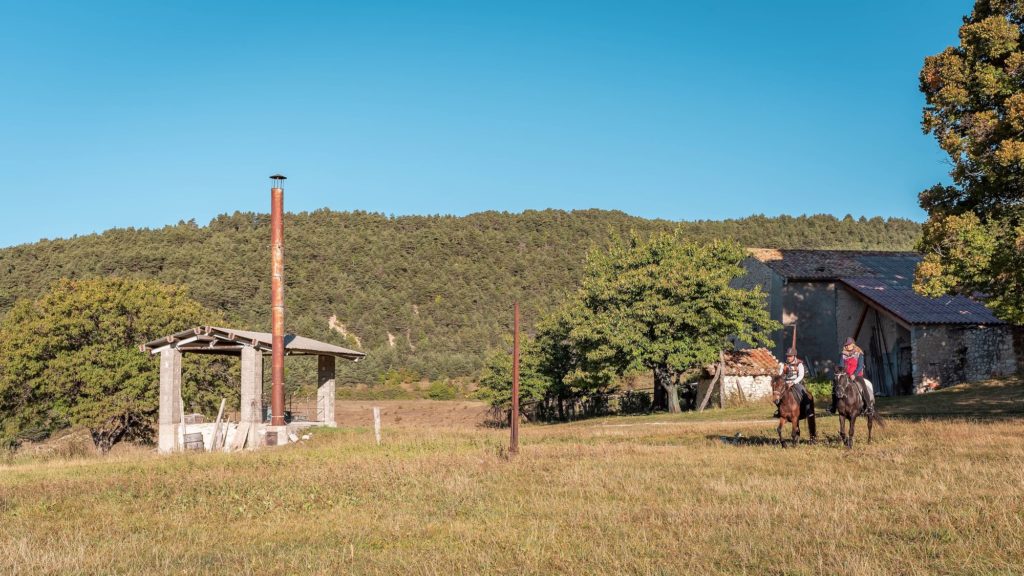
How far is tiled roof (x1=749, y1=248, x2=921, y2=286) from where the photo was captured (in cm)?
5028

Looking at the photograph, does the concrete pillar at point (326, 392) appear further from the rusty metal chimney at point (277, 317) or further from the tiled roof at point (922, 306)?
the tiled roof at point (922, 306)

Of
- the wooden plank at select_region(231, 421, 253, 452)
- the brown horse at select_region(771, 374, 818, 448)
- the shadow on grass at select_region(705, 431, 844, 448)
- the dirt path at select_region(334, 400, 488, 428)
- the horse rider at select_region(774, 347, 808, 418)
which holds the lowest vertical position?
the dirt path at select_region(334, 400, 488, 428)

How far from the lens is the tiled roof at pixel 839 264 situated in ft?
165

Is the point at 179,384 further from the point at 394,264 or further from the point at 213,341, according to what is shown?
the point at 394,264

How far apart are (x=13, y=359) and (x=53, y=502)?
31892 mm

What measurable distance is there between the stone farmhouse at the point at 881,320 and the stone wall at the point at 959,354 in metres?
0.05

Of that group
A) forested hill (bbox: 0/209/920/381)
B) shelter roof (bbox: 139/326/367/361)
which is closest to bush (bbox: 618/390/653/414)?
shelter roof (bbox: 139/326/367/361)

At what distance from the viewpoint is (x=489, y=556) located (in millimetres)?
9867

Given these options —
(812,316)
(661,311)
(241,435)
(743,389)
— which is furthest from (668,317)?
(241,435)

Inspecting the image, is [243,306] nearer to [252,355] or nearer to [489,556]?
[252,355]

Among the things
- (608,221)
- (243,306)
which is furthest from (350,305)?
(608,221)

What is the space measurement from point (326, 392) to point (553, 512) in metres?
26.9

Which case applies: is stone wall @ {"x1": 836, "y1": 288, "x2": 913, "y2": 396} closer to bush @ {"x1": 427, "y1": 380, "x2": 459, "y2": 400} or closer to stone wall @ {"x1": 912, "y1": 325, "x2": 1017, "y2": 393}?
stone wall @ {"x1": 912, "y1": 325, "x2": 1017, "y2": 393}

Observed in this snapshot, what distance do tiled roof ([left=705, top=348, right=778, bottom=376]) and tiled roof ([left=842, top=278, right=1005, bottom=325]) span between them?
6.39 m
